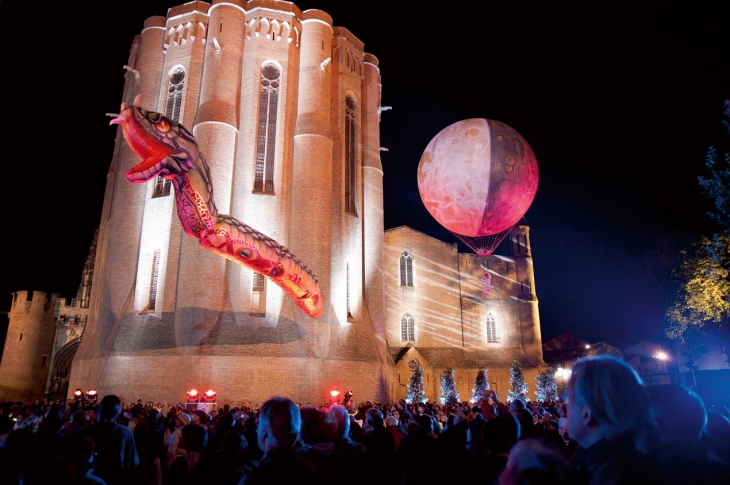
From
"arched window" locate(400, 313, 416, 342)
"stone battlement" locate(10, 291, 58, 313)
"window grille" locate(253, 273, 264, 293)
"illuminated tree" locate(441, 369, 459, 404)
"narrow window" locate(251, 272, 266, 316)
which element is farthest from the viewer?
"arched window" locate(400, 313, 416, 342)

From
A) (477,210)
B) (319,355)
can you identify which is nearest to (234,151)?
(319,355)

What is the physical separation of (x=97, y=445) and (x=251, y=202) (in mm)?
21737

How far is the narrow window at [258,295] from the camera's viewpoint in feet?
82.6

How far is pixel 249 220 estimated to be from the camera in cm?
2588

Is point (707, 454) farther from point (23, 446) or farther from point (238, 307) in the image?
point (238, 307)

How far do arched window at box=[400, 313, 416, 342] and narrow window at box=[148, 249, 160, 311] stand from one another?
19.0m

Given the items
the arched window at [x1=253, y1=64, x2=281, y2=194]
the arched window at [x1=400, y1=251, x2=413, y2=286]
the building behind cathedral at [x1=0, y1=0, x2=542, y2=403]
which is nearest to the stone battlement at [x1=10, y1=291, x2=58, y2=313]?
the building behind cathedral at [x1=0, y1=0, x2=542, y2=403]

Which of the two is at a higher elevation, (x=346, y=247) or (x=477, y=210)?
→ (x=346, y=247)

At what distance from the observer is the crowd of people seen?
2.27m

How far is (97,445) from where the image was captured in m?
5.01

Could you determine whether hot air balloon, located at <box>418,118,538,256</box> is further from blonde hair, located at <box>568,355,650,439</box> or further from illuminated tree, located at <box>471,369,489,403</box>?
illuminated tree, located at <box>471,369,489,403</box>

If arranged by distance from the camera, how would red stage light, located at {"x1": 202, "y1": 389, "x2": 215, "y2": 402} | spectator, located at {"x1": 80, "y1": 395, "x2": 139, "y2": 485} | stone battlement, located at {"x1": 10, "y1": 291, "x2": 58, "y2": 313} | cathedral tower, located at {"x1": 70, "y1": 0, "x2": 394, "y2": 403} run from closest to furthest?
spectator, located at {"x1": 80, "y1": 395, "x2": 139, "y2": 485} < red stage light, located at {"x1": 202, "y1": 389, "x2": 215, "y2": 402} < cathedral tower, located at {"x1": 70, "y1": 0, "x2": 394, "y2": 403} < stone battlement, located at {"x1": 10, "y1": 291, "x2": 58, "y2": 313}

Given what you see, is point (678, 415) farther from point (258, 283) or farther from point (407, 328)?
point (407, 328)

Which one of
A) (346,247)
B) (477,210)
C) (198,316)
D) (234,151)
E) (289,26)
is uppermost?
(289,26)
